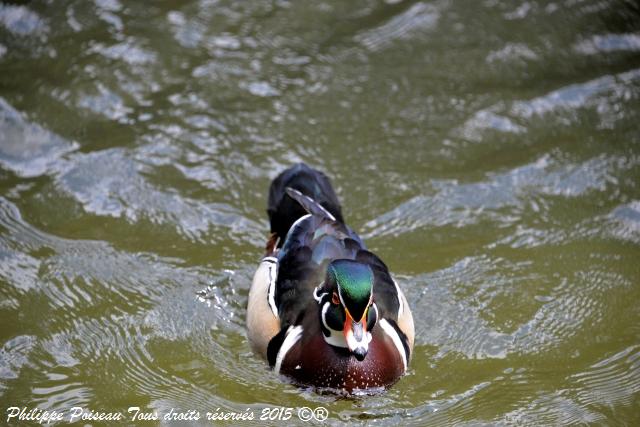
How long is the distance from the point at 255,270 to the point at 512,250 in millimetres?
1921

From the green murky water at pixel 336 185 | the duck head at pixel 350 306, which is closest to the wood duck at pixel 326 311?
the duck head at pixel 350 306

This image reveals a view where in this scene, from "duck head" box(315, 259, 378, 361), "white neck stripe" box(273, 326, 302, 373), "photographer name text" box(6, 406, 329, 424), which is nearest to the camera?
"duck head" box(315, 259, 378, 361)

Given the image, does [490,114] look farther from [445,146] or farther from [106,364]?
[106,364]

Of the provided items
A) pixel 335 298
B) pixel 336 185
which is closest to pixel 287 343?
pixel 335 298

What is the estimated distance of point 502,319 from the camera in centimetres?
576

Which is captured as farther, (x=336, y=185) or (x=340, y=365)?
(x=336, y=185)

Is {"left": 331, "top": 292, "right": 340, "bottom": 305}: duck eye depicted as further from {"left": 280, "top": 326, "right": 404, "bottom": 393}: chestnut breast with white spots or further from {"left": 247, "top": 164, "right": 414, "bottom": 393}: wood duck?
{"left": 280, "top": 326, "right": 404, "bottom": 393}: chestnut breast with white spots

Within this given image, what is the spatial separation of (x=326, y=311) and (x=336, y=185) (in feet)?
6.32

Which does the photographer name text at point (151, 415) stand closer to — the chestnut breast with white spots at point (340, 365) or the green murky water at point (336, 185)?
the green murky water at point (336, 185)

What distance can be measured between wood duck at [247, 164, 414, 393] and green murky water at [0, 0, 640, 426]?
0.19 m

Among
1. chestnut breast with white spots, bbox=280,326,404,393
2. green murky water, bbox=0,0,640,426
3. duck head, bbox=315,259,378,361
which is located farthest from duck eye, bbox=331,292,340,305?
green murky water, bbox=0,0,640,426

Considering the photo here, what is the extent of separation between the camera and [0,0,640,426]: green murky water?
17.4ft

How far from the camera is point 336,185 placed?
22.5 ft

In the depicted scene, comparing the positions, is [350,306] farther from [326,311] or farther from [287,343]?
[287,343]
